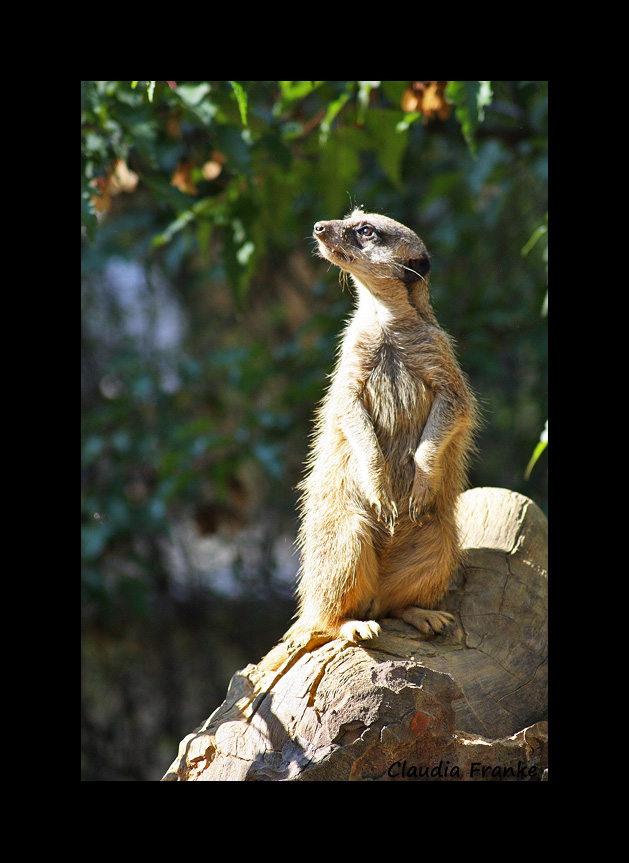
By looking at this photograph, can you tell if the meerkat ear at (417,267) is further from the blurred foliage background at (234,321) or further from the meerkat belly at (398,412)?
the blurred foliage background at (234,321)

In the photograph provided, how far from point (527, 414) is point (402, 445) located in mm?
4996

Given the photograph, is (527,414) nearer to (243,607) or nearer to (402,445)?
(243,607)

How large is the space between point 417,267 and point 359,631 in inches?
53.3

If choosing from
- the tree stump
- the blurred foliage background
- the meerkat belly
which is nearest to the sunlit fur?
the meerkat belly

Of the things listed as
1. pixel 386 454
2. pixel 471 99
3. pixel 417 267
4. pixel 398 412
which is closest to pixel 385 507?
pixel 386 454

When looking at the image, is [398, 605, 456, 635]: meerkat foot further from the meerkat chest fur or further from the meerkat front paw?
the meerkat chest fur

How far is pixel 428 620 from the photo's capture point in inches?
114

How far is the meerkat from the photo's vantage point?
9.33ft

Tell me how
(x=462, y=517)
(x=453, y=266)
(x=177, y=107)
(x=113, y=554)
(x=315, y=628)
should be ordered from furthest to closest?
(x=113, y=554), (x=453, y=266), (x=177, y=107), (x=462, y=517), (x=315, y=628)

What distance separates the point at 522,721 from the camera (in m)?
2.72

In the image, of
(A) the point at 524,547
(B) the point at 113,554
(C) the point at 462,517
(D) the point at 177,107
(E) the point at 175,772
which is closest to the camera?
(E) the point at 175,772

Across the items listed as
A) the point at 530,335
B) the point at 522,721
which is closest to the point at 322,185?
the point at 530,335

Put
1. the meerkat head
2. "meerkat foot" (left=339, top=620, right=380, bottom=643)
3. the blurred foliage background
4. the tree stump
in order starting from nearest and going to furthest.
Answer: the tree stump, "meerkat foot" (left=339, top=620, right=380, bottom=643), the meerkat head, the blurred foliage background

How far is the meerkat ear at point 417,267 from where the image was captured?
2881 millimetres
